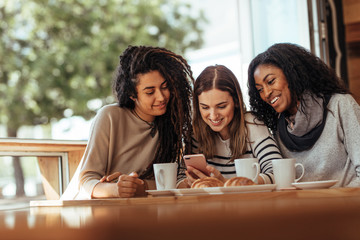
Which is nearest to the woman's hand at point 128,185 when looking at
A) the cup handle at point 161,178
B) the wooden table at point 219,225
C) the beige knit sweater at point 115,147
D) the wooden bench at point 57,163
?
the cup handle at point 161,178

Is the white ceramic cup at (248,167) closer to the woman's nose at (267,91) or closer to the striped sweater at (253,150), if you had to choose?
the striped sweater at (253,150)

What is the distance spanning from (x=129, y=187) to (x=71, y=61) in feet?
20.5

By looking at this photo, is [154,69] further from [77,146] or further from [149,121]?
[77,146]

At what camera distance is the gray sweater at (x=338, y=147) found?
1.45 metres

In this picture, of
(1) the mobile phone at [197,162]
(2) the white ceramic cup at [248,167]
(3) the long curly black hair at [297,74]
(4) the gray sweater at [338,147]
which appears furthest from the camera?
(3) the long curly black hair at [297,74]

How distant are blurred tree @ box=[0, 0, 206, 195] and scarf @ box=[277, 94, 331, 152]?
230 inches

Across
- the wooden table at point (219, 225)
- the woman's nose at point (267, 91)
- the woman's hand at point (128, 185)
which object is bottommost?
the woman's hand at point (128, 185)

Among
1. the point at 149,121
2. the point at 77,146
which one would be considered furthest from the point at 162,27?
the point at 149,121

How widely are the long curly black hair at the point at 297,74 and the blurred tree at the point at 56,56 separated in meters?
5.69

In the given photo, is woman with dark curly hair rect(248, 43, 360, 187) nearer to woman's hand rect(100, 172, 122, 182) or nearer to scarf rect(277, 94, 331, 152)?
scarf rect(277, 94, 331, 152)

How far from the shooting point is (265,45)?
10.1 ft

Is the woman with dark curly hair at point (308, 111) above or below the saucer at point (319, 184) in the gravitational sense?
above

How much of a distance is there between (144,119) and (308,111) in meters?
0.62

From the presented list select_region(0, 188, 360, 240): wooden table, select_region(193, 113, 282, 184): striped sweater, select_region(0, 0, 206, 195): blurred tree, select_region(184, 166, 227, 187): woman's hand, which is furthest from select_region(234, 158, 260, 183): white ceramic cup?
select_region(0, 0, 206, 195): blurred tree
